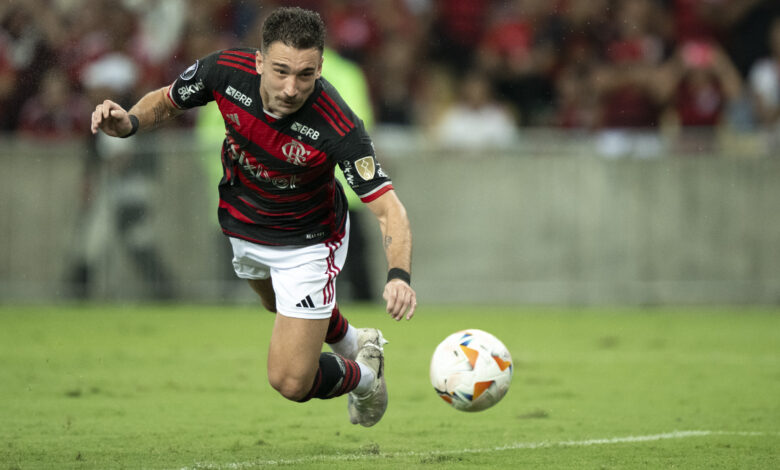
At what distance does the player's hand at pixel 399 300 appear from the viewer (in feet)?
16.8

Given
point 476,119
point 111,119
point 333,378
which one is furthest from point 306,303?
point 476,119

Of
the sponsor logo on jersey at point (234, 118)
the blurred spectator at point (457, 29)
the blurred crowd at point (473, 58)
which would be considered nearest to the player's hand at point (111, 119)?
the sponsor logo on jersey at point (234, 118)

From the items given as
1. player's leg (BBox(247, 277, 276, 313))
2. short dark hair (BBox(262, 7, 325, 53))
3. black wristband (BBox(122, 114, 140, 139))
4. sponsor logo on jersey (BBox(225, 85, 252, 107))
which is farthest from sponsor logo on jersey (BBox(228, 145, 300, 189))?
player's leg (BBox(247, 277, 276, 313))

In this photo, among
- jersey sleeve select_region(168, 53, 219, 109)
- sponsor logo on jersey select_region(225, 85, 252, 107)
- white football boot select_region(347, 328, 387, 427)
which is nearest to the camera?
sponsor logo on jersey select_region(225, 85, 252, 107)

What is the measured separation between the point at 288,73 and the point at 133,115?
101 centimetres

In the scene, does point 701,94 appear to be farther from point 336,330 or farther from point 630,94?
point 336,330

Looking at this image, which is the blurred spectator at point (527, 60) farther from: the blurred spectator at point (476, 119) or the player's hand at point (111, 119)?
the player's hand at point (111, 119)

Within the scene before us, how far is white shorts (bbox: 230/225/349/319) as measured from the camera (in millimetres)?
6312

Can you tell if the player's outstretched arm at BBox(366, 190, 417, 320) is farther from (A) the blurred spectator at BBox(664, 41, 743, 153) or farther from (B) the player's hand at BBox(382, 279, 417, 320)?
(A) the blurred spectator at BBox(664, 41, 743, 153)

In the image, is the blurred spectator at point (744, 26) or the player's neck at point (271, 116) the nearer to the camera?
the player's neck at point (271, 116)

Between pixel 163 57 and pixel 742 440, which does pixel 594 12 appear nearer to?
pixel 163 57

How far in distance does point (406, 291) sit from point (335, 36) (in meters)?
10.8

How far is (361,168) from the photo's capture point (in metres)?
5.82

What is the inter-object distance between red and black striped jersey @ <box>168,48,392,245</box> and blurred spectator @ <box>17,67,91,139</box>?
8.31 metres
